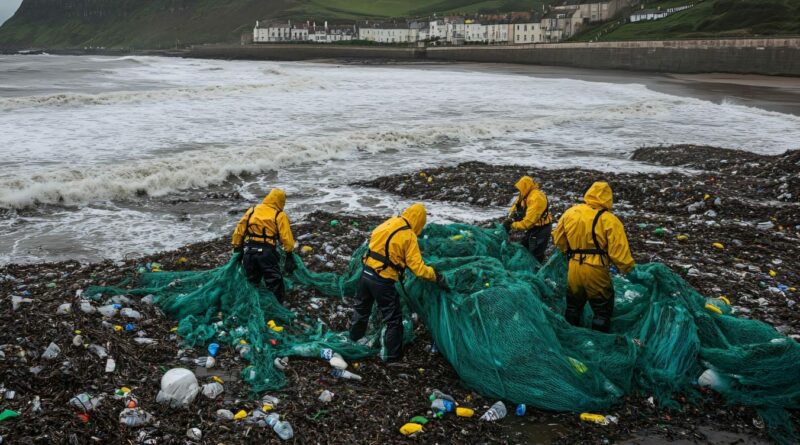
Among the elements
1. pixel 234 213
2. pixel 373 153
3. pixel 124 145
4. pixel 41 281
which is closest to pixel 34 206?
pixel 234 213

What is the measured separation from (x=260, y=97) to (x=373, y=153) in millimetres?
18945

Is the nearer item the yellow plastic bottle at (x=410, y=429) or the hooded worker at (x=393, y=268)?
the yellow plastic bottle at (x=410, y=429)

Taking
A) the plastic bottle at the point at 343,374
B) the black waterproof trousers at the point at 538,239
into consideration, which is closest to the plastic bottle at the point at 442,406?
the plastic bottle at the point at 343,374

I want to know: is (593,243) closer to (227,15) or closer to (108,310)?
(108,310)

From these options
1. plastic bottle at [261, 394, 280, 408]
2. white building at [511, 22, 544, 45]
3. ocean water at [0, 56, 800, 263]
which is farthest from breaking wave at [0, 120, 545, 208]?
white building at [511, 22, 544, 45]

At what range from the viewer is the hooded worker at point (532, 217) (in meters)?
8.60

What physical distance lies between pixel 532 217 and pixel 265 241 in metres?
3.71

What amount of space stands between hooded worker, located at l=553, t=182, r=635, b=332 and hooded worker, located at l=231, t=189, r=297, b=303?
3.30 m

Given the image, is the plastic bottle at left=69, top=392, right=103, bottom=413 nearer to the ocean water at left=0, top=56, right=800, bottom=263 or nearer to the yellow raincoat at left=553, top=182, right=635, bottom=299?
the yellow raincoat at left=553, top=182, right=635, bottom=299

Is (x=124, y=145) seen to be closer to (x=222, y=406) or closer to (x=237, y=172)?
(x=237, y=172)

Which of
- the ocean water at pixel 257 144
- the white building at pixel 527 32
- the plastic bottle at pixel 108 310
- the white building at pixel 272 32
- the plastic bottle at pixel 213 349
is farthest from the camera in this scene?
the white building at pixel 272 32

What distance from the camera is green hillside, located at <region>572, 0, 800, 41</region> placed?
66688 mm

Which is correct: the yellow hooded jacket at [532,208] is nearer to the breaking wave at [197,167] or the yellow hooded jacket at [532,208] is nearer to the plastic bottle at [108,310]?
the plastic bottle at [108,310]

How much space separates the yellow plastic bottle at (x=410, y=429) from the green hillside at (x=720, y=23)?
67038 mm
